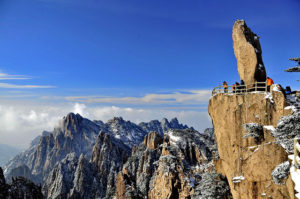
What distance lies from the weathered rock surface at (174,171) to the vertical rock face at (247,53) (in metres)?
25.2

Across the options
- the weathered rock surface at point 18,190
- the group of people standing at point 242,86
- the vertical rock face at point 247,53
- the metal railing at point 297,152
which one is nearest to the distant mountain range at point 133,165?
the weathered rock surface at point 18,190

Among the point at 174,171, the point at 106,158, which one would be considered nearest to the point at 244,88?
the point at 174,171

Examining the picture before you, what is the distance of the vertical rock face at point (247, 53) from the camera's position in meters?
36.9

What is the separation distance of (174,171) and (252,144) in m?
50.2

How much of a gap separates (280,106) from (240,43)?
14048 mm

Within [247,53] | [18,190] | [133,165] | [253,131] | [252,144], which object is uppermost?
[247,53]

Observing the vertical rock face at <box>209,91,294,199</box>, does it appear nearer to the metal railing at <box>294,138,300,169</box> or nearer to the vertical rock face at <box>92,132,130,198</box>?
the metal railing at <box>294,138,300,169</box>

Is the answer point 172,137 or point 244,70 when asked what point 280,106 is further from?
point 172,137

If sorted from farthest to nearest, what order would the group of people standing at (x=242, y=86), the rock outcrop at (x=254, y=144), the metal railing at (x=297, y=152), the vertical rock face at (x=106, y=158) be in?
the vertical rock face at (x=106, y=158), the group of people standing at (x=242, y=86), the rock outcrop at (x=254, y=144), the metal railing at (x=297, y=152)

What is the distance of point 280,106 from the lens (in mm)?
30141

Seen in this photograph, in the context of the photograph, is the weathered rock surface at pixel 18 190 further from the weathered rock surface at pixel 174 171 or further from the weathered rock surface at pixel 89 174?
the weathered rock surface at pixel 89 174

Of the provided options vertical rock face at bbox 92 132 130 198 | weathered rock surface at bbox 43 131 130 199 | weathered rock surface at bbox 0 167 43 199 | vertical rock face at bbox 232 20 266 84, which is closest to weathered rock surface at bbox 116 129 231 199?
vertical rock face at bbox 232 20 266 84

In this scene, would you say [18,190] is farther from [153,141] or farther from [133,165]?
[153,141]

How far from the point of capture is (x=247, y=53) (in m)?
37.8
